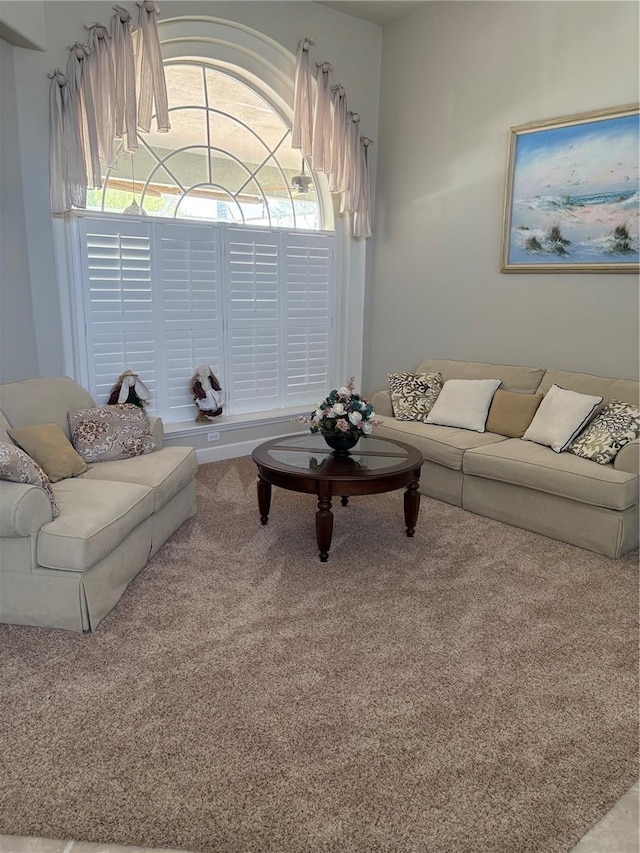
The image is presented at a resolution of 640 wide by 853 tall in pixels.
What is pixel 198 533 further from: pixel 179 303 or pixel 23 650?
pixel 179 303

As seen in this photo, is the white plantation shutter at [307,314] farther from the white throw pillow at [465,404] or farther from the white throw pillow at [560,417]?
the white throw pillow at [560,417]

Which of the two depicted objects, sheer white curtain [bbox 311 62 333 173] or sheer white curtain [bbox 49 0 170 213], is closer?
sheer white curtain [bbox 49 0 170 213]

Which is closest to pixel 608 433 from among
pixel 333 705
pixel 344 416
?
pixel 344 416

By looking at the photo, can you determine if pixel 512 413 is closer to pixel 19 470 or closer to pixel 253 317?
pixel 253 317

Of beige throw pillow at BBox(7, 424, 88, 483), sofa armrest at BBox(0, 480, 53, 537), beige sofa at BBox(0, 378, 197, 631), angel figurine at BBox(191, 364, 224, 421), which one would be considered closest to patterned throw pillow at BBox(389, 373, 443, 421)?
angel figurine at BBox(191, 364, 224, 421)

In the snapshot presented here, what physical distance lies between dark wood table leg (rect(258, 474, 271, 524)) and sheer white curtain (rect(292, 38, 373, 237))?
Answer: 2.79m

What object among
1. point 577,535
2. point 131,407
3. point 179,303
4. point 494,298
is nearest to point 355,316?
point 494,298

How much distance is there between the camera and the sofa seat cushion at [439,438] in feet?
13.3

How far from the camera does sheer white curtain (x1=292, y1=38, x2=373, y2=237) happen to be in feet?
16.3

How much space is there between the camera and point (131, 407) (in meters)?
3.85

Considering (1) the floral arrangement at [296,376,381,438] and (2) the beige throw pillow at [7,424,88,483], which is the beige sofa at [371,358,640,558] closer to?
(1) the floral arrangement at [296,376,381,438]

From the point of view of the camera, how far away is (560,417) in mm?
3861

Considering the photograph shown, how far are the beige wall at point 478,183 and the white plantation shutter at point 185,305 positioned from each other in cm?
158

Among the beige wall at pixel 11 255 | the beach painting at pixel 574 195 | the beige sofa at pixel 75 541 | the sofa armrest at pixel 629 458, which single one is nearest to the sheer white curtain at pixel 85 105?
the beige wall at pixel 11 255
